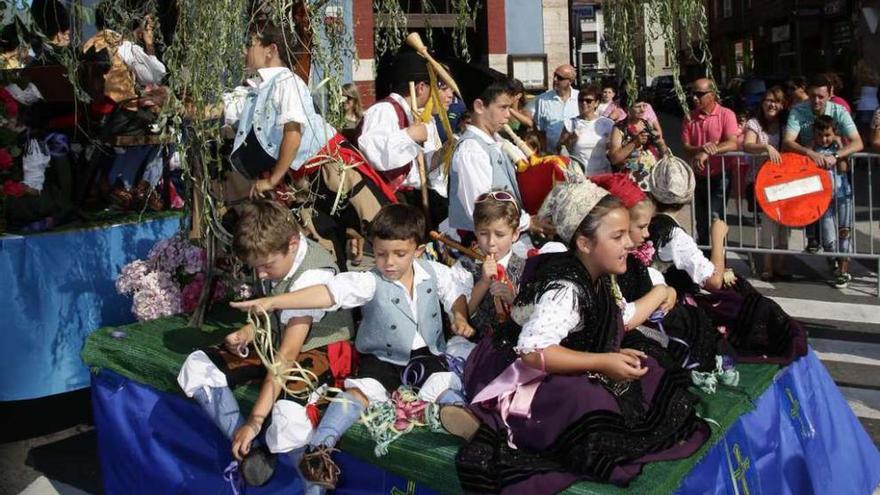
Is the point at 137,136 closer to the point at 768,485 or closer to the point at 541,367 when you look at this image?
the point at 541,367

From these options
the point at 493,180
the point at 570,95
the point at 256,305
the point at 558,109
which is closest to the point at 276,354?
the point at 256,305

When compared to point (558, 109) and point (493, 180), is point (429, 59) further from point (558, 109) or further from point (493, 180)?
point (558, 109)

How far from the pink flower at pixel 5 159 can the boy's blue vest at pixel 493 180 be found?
9.50 ft

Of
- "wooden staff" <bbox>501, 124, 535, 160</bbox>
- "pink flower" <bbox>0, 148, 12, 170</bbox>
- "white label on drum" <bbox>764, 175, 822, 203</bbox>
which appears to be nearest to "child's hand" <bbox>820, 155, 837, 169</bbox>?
"white label on drum" <bbox>764, 175, 822, 203</bbox>

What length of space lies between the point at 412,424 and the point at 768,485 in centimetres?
138

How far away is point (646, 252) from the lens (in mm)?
4438

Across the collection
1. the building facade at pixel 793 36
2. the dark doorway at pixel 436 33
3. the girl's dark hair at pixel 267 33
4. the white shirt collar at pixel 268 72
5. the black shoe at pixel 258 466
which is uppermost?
the building facade at pixel 793 36

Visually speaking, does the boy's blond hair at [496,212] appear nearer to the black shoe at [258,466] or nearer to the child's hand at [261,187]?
the child's hand at [261,187]

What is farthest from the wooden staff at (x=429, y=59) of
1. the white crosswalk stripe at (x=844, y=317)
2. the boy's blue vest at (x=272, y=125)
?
the white crosswalk stripe at (x=844, y=317)

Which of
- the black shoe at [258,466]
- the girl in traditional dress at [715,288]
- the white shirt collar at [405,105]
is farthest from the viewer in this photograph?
the white shirt collar at [405,105]

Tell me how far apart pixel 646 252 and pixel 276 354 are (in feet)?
5.74

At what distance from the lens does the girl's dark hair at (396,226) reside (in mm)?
3908

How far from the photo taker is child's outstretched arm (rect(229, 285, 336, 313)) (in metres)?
3.64

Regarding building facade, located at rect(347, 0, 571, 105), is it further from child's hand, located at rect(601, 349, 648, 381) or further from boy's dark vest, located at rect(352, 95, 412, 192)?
child's hand, located at rect(601, 349, 648, 381)
